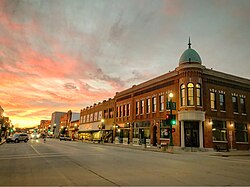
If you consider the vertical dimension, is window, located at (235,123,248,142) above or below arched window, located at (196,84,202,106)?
below

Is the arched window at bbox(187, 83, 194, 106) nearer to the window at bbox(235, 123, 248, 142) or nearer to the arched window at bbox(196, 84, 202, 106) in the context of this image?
the arched window at bbox(196, 84, 202, 106)

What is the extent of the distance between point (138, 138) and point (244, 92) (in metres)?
18.9

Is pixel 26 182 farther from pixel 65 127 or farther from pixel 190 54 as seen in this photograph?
pixel 65 127

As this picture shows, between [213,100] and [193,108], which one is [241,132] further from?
[193,108]

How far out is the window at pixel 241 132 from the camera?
3455 centimetres

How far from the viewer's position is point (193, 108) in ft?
101

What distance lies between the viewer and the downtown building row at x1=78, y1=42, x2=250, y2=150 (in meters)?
31.0

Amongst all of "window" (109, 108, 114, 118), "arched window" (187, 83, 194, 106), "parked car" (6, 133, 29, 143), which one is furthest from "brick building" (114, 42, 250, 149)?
"parked car" (6, 133, 29, 143)

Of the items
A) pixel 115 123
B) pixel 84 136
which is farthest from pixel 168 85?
pixel 84 136

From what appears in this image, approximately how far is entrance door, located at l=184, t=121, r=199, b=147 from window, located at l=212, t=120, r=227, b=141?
281 cm

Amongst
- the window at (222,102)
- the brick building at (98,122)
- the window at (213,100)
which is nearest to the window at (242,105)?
the window at (222,102)

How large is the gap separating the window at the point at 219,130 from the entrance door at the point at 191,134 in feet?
9.23

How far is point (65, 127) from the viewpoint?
4242 inches

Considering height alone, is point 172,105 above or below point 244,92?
below
